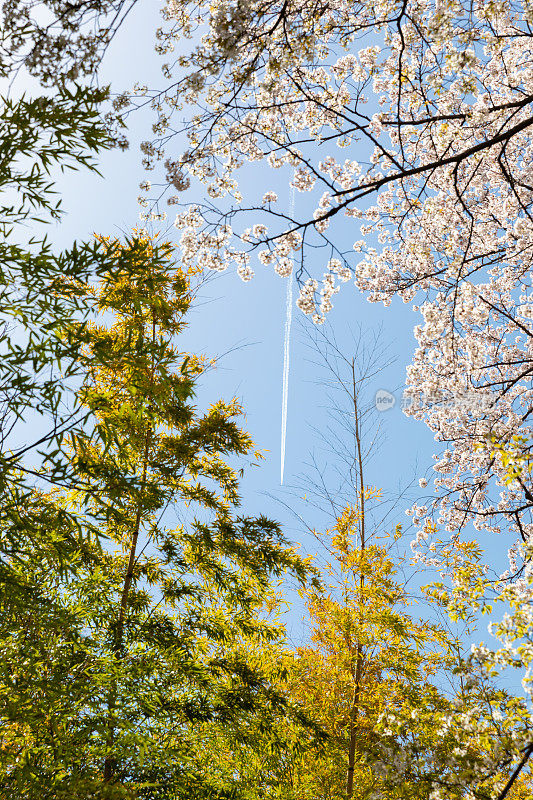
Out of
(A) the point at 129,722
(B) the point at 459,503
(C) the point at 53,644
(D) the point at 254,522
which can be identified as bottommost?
(A) the point at 129,722

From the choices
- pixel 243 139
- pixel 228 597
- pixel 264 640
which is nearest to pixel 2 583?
pixel 228 597

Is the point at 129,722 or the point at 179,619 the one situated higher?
the point at 179,619

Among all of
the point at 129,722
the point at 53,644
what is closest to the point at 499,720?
the point at 129,722

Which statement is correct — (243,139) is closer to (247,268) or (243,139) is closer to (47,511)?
(247,268)

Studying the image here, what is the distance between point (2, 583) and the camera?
3.24 m

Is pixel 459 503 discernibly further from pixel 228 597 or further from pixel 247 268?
pixel 247 268

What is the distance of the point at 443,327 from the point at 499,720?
4.78 metres

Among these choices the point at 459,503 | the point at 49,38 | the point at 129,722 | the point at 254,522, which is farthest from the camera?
the point at 459,503

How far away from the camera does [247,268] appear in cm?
561

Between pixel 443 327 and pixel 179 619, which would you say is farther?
pixel 443 327

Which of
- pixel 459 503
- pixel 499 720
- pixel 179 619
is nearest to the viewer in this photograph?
pixel 499 720

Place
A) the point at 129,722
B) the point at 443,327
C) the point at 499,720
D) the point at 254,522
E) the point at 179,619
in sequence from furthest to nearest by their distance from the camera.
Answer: the point at 443,327
the point at 254,522
the point at 179,619
the point at 129,722
the point at 499,720

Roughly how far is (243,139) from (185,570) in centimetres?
440

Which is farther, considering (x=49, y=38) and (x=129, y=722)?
(x=129, y=722)
